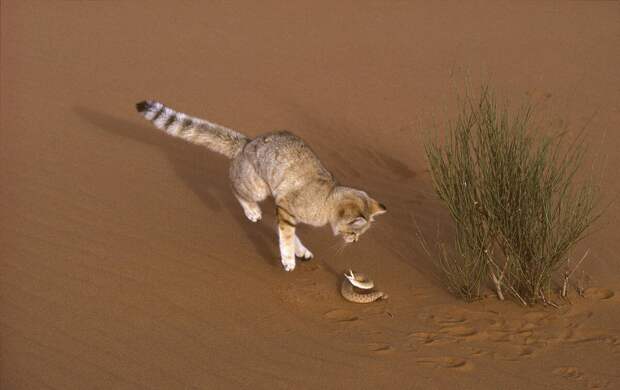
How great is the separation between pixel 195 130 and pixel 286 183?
1.26 metres

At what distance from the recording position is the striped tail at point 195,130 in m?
6.90

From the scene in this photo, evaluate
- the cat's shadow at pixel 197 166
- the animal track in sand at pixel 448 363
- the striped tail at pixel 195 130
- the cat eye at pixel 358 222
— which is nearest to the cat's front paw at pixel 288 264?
the cat's shadow at pixel 197 166

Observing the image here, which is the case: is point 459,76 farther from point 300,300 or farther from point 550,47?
point 300,300

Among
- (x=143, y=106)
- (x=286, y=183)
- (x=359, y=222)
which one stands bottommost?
(x=359, y=222)

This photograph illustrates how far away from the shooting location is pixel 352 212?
5918mm

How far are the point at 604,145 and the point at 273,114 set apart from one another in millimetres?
4680

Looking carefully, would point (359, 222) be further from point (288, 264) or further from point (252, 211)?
point (252, 211)

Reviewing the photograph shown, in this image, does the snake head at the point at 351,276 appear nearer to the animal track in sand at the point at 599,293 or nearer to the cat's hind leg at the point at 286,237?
the cat's hind leg at the point at 286,237

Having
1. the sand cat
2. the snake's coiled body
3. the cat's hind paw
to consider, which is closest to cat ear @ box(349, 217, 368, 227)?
the sand cat

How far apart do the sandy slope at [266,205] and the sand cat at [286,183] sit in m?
0.46

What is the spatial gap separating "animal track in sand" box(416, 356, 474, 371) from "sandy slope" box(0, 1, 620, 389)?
0.02 metres

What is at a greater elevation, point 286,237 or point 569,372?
point 286,237

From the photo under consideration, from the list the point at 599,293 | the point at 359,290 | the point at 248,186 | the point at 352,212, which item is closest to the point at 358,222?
the point at 352,212

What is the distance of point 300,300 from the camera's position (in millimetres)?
5855
